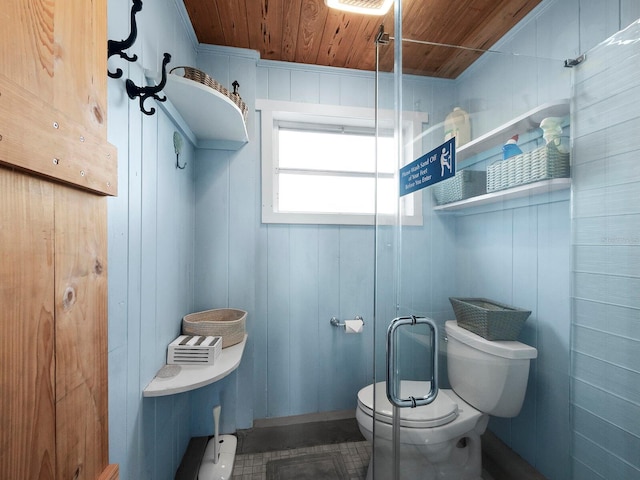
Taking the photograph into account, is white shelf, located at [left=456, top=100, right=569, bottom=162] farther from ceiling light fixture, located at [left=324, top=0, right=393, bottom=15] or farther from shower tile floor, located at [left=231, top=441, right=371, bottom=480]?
shower tile floor, located at [left=231, top=441, right=371, bottom=480]

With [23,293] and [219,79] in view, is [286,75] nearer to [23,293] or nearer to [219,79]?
[219,79]

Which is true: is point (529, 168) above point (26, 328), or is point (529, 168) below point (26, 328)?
above

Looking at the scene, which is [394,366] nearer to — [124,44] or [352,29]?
[124,44]

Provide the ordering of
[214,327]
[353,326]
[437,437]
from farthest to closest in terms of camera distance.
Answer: [353,326], [214,327], [437,437]

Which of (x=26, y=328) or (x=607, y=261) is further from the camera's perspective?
(x=607, y=261)

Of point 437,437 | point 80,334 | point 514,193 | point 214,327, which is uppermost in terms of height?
point 514,193

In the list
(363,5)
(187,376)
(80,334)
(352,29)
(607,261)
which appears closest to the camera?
(80,334)

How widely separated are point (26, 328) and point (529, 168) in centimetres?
111

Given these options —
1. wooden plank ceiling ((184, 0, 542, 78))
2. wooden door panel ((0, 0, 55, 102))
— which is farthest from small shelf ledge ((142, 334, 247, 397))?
wooden plank ceiling ((184, 0, 542, 78))

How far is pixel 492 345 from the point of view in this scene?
2.78ft

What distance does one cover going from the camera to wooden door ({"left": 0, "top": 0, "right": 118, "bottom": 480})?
13.3 inches

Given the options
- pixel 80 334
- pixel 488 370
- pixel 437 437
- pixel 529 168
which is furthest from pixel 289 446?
pixel 529 168

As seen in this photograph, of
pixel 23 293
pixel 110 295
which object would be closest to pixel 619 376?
pixel 23 293

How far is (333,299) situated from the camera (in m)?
1.91
